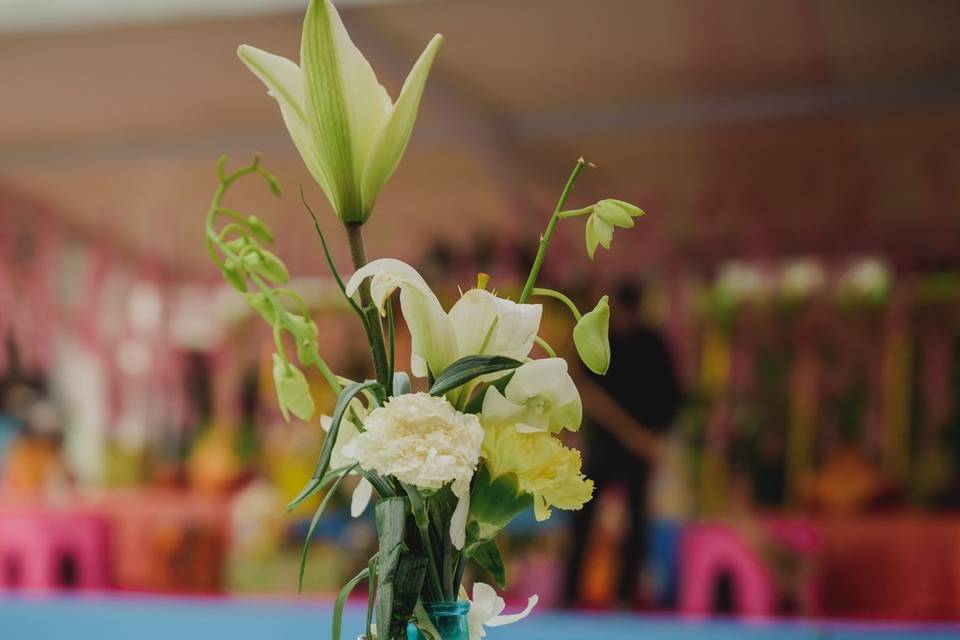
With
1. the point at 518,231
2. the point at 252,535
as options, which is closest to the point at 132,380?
the point at 252,535

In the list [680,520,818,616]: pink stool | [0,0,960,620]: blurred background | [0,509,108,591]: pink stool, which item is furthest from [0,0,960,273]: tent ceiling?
[0,509,108,591]: pink stool

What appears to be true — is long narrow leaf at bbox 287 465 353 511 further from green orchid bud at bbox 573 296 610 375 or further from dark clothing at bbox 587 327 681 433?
dark clothing at bbox 587 327 681 433

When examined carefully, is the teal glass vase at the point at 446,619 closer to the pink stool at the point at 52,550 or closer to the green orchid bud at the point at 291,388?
the green orchid bud at the point at 291,388

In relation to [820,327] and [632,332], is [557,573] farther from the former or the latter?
[820,327]

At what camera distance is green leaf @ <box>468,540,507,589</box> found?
0.75 metres

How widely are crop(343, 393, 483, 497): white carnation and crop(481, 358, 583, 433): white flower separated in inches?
0.9

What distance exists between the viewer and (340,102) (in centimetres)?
71

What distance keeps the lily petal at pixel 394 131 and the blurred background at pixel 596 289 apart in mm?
2934

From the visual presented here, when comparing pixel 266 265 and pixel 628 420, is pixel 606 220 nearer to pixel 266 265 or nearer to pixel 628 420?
A: pixel 266 265

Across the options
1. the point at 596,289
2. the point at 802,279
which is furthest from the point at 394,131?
the point at 802,279

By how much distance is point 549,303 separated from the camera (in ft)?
12.5

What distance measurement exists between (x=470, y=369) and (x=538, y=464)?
0.07m

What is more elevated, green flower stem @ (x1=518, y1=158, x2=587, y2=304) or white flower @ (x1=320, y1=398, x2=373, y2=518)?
green flower stem @ (x1=518, y1=158, x2=587, y2=304)

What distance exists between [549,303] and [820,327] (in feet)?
3.83
